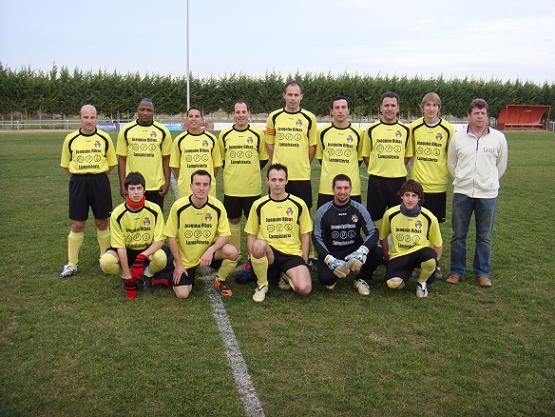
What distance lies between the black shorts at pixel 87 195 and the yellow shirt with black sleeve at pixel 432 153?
11.3ft

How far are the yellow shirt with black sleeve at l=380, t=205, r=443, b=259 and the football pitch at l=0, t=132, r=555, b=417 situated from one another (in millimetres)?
447

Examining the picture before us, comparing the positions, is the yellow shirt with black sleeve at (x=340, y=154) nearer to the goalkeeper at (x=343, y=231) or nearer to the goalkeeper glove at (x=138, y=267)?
the goalkeeper at (x=343, y=231)

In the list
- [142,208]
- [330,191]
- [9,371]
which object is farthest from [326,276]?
[9,371]

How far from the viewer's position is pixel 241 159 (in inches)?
220

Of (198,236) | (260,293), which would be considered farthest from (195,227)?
(260,293)

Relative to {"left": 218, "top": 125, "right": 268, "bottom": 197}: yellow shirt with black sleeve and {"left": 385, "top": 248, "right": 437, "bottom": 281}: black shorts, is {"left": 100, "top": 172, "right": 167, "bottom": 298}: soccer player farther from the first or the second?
{"left": 385, "top": 248, "right": 437, "bottom": 281}: black shorts

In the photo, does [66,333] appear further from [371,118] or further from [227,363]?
[371,118]

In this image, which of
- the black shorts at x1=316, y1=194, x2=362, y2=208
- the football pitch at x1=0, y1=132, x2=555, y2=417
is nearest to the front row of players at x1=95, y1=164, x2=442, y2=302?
the football pitch at x1=0, y1=132, x2=555, y2=417

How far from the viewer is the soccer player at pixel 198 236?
4.80 meters

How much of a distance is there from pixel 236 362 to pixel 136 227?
206cm

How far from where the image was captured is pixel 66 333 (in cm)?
395

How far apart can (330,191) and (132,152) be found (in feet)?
7.35

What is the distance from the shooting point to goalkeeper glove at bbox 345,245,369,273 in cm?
466

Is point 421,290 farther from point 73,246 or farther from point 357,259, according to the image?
point 73,246
